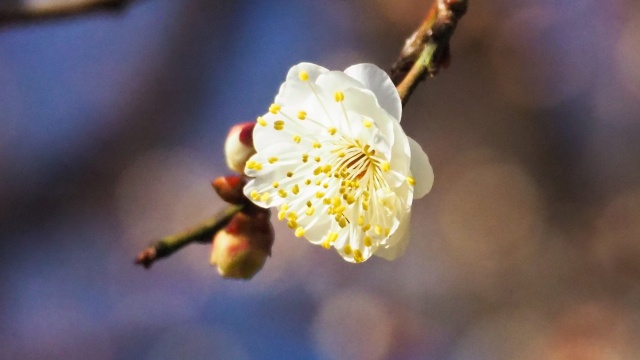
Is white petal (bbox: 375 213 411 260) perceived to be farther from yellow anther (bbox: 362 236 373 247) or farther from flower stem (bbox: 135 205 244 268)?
flower stem (bbox: 135 205 244 268)

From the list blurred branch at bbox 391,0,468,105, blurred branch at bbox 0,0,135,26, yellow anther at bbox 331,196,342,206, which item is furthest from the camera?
blurred branch at bbox 0,0,135,26

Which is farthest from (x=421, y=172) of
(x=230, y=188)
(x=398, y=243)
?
(x=230, y=188)

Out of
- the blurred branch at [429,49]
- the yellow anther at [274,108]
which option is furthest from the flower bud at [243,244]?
the blurred branch at [429,49]

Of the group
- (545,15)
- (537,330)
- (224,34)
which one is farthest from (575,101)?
(224,34)

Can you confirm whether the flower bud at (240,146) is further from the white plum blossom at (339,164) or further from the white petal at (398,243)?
the white petal at (398,243)

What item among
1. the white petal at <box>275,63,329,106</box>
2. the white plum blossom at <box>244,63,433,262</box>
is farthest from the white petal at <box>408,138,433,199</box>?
the white petal at <box>275,63,329,106</box>

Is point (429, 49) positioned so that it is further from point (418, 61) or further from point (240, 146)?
point (240, 146)
